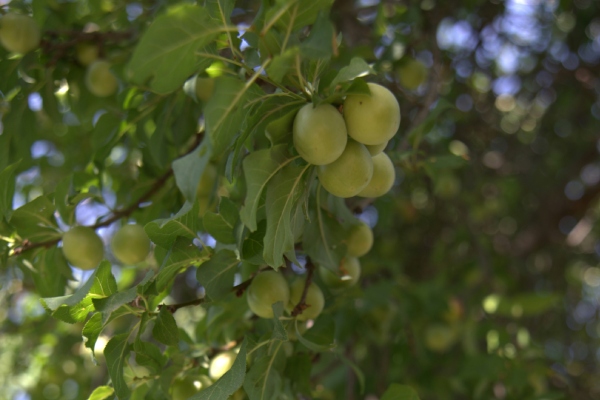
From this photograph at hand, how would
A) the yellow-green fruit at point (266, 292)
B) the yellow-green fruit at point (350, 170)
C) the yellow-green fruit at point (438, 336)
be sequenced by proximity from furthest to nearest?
1. the yellow-green fruit at point (438, 336)
2. the yellow-green fruit at point (266, 292)
3. the yellow-green fruit at point (350, 170)

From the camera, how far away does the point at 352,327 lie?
7.23 ft

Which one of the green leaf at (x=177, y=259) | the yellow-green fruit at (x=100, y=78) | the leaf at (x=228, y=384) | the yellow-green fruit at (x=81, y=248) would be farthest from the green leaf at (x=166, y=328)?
the yellow-green fruit at (x=100, y=78)

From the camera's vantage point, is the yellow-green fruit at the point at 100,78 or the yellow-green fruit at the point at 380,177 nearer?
the yellow-green fruit at the point at 380,177

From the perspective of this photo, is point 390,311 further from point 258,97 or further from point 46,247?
point 258,97

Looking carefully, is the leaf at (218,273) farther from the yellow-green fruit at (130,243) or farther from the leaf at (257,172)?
the yellow-green fruit at (130,243)

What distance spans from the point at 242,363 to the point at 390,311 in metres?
1.27

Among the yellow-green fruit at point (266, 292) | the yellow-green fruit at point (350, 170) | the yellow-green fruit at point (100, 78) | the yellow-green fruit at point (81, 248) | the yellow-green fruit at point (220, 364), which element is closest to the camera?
the yellow-green fruit at point (350, 170)

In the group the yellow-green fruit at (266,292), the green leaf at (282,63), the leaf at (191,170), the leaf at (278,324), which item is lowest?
the yellow-green fruit at (266,292)

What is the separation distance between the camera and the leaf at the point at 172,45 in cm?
87

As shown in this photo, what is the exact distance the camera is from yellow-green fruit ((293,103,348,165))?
0.96 metres

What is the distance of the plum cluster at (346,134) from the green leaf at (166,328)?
0.45 meters

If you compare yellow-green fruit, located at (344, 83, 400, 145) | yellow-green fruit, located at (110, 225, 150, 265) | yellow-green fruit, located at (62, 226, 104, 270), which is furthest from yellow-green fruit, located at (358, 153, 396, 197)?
yellow-green fruit, located at (62, 226, 104, 270)

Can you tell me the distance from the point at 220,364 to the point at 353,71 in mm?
826

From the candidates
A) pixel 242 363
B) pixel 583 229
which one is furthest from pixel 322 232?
pixel 583 229
